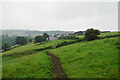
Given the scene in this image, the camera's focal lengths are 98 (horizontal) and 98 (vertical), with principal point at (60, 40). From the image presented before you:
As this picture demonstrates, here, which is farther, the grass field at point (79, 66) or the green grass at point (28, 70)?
the green grass at point (28, 70)

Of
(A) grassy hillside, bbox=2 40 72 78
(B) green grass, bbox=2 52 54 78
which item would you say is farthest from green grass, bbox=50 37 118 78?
(A) grassy hillside, bbox=2 40 72 78

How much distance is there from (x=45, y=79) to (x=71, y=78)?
3.90 m

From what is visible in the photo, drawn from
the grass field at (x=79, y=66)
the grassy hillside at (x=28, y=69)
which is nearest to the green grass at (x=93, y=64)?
the grass field at (x=79, y=66)

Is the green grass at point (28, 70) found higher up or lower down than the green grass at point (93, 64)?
lower down

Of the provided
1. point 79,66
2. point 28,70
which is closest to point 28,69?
point 28,70

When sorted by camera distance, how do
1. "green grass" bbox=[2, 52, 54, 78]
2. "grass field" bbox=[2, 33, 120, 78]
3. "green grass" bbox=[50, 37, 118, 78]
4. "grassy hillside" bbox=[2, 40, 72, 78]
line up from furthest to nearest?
"grassy hillside" bbox=[2, 40, 72, 78], "green grass" bbox=[2, 52, 54, 78], "grass field" bbox=[2, 33, 120, 78], "green grass" bbox=[50, 37, 118, 78]

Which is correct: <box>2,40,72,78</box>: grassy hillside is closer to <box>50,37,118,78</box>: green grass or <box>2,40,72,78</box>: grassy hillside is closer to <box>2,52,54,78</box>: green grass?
<box>2,52,54,78</box>: green grass

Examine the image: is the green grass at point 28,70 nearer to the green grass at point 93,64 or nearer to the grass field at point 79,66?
the grass field at point 79,66

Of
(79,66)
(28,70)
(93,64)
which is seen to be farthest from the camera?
(28,70)

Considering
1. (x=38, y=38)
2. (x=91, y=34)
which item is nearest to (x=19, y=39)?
(x=38, y=38)

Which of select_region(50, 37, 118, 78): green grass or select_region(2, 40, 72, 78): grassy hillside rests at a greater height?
select_region(50, 37, 118, 78): green grass

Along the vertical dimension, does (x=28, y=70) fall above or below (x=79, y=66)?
below

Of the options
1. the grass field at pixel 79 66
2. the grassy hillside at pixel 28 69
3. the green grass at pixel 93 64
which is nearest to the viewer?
the green grass at pixel 93 64

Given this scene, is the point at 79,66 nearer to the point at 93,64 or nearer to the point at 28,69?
the point at 93,64
